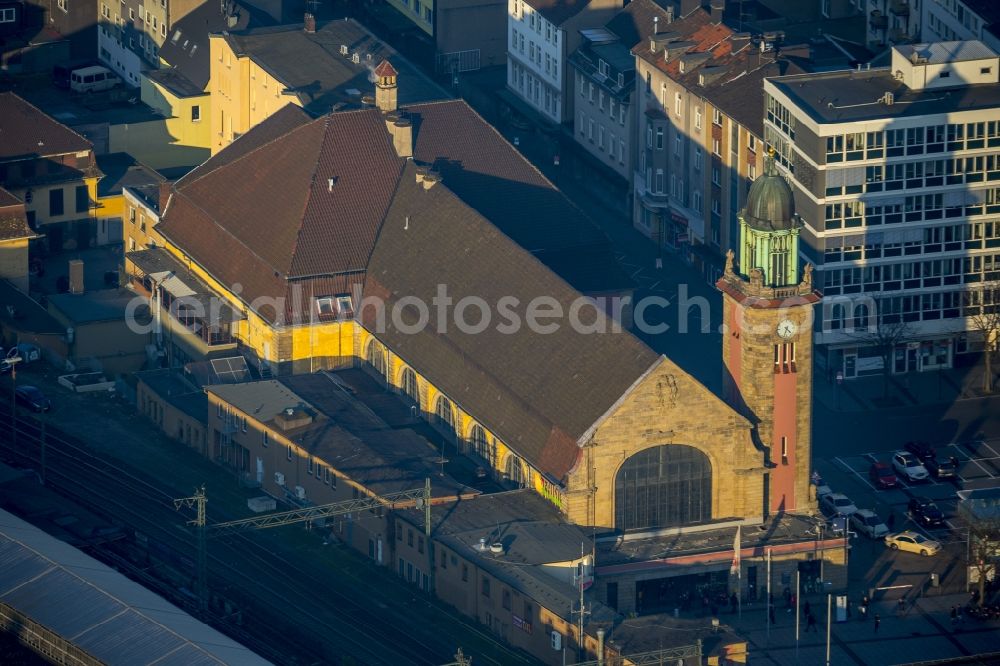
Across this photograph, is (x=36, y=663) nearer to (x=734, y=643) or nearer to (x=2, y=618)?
(x=2, y=618)

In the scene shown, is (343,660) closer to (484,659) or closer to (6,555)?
(484,659)

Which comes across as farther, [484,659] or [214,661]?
[484,659]

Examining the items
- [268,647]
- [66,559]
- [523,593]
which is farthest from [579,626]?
[66,559]

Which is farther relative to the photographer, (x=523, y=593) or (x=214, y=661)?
(x=523, y=593)

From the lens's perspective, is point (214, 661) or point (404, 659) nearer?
point (214, 661)

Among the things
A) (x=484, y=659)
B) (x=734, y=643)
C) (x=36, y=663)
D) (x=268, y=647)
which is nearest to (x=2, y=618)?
(x=36, y=663)

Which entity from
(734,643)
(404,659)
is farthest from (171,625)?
(734,643)

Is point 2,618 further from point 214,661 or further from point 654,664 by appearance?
point 654,664
